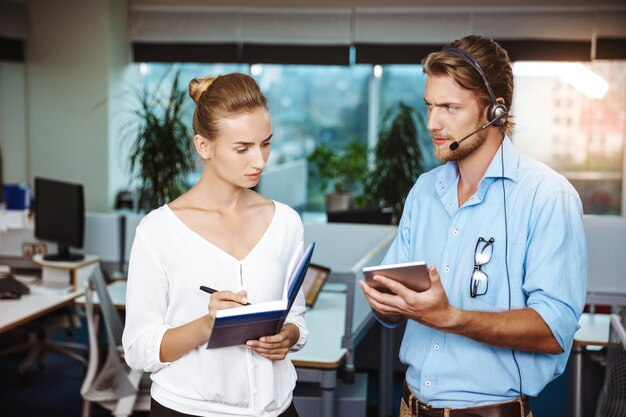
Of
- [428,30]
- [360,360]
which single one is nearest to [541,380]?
[360,360]

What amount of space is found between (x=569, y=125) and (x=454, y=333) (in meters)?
6.41

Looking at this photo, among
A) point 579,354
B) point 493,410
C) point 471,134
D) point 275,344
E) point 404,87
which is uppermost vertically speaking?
point 404,87

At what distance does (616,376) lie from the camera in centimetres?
233

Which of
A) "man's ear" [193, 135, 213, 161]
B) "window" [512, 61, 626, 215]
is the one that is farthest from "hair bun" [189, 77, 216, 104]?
"window" [512, 61, 626, 215]

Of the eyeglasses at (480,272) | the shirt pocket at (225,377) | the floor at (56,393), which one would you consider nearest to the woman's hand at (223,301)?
the shirt pocket at (225,377)

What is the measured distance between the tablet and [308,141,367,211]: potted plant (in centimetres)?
589

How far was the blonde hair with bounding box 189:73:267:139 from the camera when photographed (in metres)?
1.67

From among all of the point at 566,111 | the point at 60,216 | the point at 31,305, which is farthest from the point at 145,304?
the point at 566,111

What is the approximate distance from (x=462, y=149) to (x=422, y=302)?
36 centimetres

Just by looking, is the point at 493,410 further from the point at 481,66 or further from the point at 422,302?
the point at 481,66

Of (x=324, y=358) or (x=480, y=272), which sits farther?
(x=324, y=358)

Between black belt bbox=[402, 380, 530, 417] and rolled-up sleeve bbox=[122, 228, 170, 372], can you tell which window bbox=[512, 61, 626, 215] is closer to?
black belt bbox=[402, 380, 530, 417]

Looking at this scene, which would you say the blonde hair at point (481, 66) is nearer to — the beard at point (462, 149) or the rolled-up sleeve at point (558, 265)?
the beard at point (462, 149)

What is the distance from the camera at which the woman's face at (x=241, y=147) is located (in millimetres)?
1663
